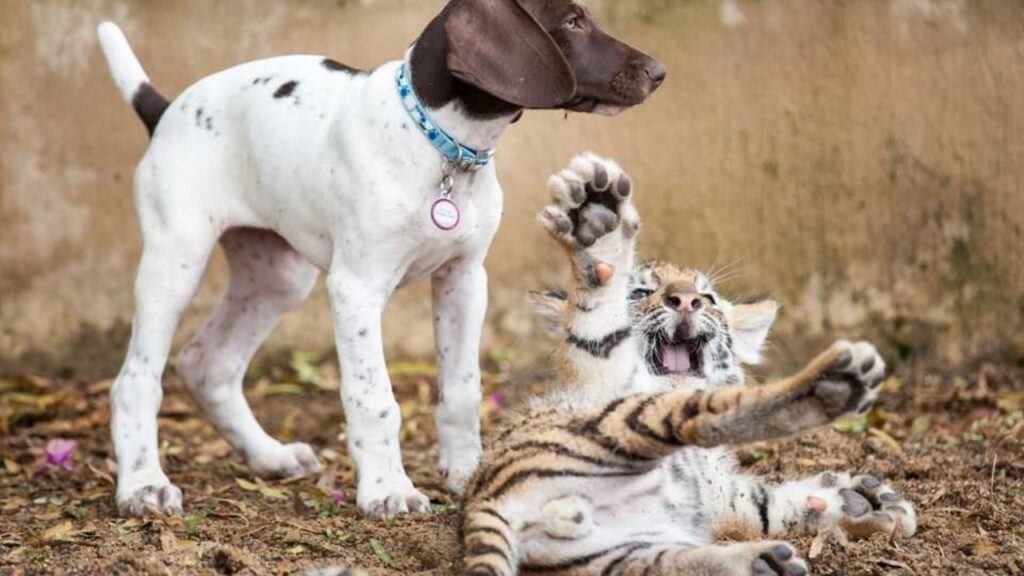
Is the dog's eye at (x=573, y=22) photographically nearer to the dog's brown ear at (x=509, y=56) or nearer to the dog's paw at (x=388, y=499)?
the dog's brown ear at (x=509, y=56)

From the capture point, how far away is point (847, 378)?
3.32 metres

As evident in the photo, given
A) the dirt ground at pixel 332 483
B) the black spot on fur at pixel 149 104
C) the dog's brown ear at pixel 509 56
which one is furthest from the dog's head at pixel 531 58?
the black spot on fur at pixel 149 104

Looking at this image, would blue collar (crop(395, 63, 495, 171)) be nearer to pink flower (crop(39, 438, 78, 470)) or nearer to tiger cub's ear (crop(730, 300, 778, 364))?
tiger cub's ear (crop(730, 300, 778, 364))

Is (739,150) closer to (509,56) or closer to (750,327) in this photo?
(750,327)

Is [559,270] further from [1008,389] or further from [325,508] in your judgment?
[325,508]

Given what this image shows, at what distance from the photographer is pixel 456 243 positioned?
4.90 metres

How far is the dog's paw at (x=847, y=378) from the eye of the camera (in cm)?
330

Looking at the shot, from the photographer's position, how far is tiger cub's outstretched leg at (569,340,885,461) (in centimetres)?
332

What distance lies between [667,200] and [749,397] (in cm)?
410

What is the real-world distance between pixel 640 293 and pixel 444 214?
65cm

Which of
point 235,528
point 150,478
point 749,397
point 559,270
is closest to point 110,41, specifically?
point 150,478

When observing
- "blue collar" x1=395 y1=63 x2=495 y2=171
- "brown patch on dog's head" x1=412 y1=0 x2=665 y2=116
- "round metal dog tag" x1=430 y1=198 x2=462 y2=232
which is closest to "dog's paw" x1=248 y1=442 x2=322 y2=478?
"round metal dog tag" x1=430 y1=198 x2=462 y2=232

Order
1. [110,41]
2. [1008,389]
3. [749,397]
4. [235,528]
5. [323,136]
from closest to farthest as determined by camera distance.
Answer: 1. [749,397]
2. [235,528]
3. [323,136]
4. [110,41]
5. [1008,389]

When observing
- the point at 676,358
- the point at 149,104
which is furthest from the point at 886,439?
the point at 149,104
